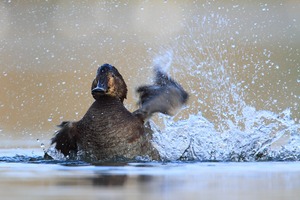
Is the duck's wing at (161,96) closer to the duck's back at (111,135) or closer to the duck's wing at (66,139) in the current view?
the duck's back at (111,135)

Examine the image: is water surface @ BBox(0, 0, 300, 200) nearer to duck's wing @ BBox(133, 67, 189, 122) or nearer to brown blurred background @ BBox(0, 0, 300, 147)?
brown blurred background @ BBox(0, 0, 300, 147)

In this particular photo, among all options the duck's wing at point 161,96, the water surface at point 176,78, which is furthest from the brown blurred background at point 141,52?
the duck's wing at point 161,96

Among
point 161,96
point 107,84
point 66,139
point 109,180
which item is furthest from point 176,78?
point 109,180

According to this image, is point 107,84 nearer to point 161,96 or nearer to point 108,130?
point 108,130

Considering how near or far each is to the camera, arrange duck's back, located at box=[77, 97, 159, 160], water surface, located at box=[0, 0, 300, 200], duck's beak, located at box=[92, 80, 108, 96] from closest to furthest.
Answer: water surface, located at box=[0, 0, 300, 200], duck's back, located at box=[77, 97, 159, 160], duck's beak, located at box=[92, 80, 108, 96]

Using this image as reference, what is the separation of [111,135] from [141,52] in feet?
25.8

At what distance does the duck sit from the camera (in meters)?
7.84

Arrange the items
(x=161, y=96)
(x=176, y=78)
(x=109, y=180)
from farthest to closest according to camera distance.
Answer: (x=176, y=78) → (x=161, y=96) → (x=109, y=180)

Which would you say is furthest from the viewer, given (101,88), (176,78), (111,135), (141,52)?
(141,52)

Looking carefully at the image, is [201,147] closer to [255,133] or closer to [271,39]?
[255,133]

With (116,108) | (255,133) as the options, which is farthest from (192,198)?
(255,133)

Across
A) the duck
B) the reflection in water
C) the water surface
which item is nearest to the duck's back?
the duck

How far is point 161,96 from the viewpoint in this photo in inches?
343

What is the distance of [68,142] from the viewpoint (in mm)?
8133
